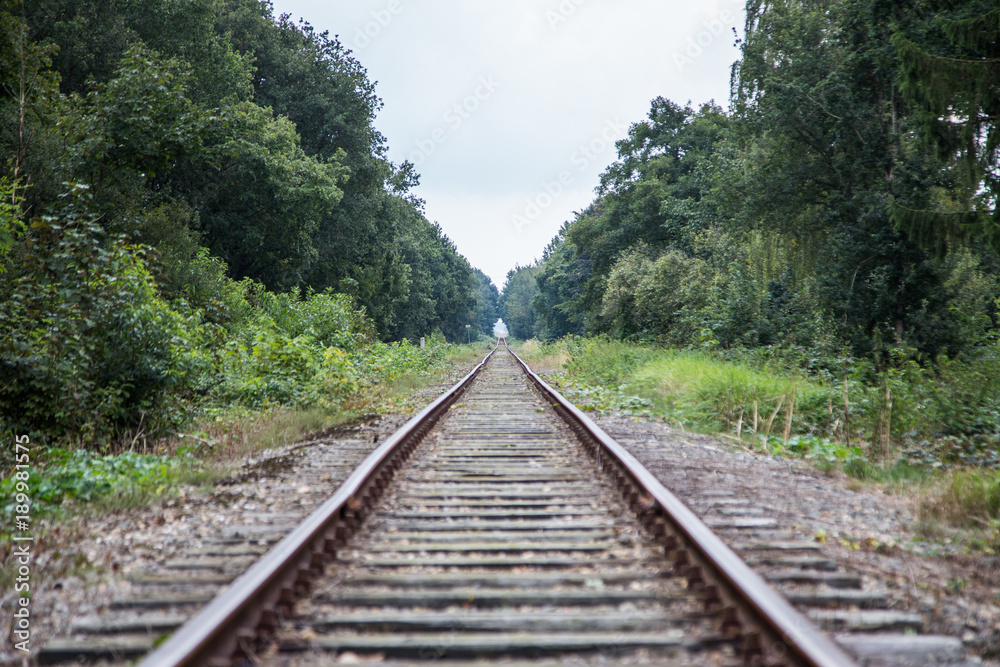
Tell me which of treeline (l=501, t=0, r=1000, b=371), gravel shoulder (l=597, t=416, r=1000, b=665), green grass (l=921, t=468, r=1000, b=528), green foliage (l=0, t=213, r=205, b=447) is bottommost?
gravel shoulder (l=597, t=416, r=1000, b=665)

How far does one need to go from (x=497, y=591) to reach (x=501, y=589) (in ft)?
0.18

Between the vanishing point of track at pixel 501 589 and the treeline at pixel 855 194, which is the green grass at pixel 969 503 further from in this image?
Result: the treeline at pixel 855 194

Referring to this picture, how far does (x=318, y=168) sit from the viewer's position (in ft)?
70.4

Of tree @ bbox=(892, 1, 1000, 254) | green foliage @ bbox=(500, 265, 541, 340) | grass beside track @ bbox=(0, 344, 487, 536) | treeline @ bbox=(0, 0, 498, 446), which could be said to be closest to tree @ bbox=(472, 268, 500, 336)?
green foliage @ bbox=(500, 265, 541, 340)

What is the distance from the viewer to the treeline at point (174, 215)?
7.02 m

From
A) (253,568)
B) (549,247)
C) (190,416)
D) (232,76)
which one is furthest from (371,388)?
(549,247)

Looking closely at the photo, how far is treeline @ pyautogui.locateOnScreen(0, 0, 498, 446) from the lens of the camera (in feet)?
23.0

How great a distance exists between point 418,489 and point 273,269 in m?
21.9

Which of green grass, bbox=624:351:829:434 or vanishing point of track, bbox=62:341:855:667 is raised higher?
green grass, bbox=624:351:829:434

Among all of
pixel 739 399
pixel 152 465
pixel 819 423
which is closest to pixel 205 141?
pixel 152 465

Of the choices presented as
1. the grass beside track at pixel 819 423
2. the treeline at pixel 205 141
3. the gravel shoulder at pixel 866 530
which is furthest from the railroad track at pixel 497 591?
the treeline at pixel 205 141

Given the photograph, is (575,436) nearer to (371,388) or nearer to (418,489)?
(418,489)

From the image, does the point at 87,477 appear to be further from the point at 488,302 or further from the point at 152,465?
the point at 488,302

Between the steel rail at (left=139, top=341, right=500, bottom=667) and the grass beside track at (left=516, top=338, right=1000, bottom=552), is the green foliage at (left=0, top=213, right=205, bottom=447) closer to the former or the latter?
the steel rail at (left=139, top=341, right=500, bottom=667)
